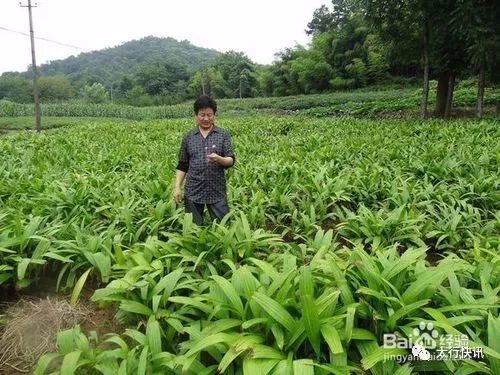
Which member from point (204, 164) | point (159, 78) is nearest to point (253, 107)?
point (159, 78)

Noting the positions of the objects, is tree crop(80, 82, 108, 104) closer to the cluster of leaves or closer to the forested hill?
the forested hill

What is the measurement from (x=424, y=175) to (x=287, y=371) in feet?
16.5

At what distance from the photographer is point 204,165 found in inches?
147

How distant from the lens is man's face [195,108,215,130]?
140 inches

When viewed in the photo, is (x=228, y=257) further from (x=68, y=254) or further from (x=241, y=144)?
(x=241, y=144)

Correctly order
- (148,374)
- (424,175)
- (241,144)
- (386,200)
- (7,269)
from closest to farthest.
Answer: (148,374) < (7,269) < (386,200) < (424,175) < (241,144)

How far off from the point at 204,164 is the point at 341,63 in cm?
5338

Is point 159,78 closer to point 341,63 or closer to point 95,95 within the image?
point 95,95

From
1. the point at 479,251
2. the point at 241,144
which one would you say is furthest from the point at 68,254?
the point at 241,144

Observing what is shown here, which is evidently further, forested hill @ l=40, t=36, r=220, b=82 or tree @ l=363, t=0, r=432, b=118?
forested hill @ l=40, t=36, r=220, b=82

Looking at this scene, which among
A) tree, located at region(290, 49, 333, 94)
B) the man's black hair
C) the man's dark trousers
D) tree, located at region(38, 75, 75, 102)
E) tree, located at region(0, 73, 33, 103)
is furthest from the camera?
tree, located at region(38, 75, 75, 102)

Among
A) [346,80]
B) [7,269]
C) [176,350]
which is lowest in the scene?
[176,350]

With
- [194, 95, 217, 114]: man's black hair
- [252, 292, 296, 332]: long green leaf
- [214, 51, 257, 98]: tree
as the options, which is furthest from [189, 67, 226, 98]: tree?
[252, 292, 296, 332]: long green leaf

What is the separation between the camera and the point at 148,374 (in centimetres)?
193
